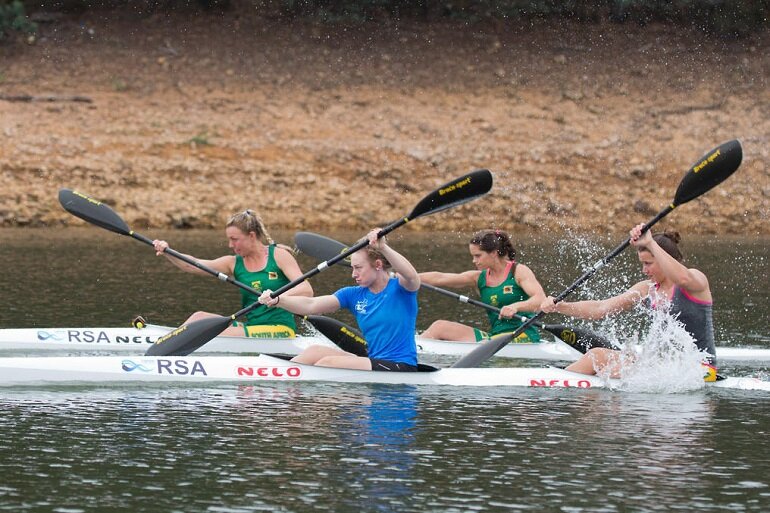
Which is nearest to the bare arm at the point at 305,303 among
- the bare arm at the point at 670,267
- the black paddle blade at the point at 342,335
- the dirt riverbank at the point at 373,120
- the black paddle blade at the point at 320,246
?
the black paddle blade at the point at 342,335

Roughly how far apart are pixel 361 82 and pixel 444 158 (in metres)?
4.82

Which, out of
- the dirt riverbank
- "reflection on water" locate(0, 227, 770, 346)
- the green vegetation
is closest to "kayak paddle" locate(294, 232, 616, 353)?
"reflection on water" locate(0, 227, 770, 346)

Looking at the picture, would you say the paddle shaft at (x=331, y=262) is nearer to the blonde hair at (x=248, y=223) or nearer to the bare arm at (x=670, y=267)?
the blonde hair at (x=248, y=223)

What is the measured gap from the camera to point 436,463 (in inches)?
410

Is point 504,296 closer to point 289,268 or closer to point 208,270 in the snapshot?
point 289,268

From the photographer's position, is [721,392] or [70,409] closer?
[70,409]

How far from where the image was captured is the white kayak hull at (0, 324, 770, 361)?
16.3m

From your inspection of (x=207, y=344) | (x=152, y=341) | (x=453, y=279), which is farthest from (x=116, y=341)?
(x=453, y=279)

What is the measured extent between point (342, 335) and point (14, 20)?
28.6m

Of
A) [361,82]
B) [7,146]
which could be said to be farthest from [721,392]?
[361,82]

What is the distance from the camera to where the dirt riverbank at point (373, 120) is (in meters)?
34.8

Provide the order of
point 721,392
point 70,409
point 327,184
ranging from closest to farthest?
point 70,409 → point 721,392 → point 327,184

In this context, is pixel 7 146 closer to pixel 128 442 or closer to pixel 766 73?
pixel 766 73

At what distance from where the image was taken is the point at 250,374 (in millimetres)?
13711
